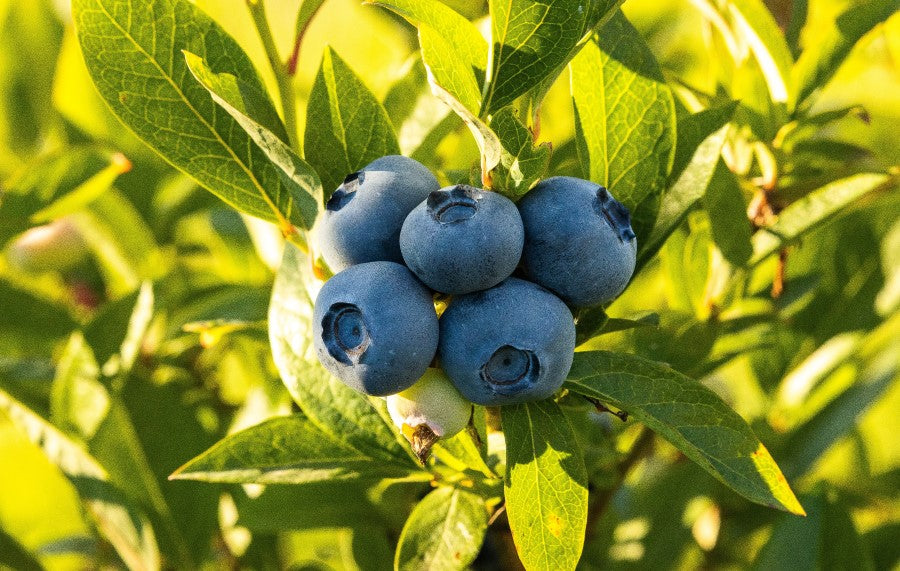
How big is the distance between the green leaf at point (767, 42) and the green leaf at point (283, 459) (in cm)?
74

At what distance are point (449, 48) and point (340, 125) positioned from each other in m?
0.20

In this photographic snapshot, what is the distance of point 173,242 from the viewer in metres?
1.96

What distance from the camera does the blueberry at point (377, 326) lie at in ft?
2.41

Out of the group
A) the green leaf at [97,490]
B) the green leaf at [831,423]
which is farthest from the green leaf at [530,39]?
the green leaf at [831,423]

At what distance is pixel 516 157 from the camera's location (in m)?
0.78

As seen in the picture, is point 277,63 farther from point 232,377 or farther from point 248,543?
point 232,377

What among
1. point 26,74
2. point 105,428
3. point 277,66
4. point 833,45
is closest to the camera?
point 277,66

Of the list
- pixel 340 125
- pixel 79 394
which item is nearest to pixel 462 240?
pixel 340 125

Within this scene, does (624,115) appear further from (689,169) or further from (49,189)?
(49,189)

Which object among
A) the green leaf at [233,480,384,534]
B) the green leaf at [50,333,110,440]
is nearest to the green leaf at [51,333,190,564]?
the green leaf at [50,333,110,440]

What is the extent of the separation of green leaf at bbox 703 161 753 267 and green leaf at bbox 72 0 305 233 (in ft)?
1.73

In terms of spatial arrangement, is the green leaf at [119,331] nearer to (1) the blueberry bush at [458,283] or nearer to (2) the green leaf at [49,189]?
(1) the blueberry bush at [458,283]

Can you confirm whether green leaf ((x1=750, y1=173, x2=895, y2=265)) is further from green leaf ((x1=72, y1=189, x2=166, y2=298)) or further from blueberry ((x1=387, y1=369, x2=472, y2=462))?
green leaf ((x1=72, y1=189, x2=166, y2=298))

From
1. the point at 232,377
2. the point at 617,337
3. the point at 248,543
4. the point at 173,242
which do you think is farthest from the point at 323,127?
the point at 232,377
